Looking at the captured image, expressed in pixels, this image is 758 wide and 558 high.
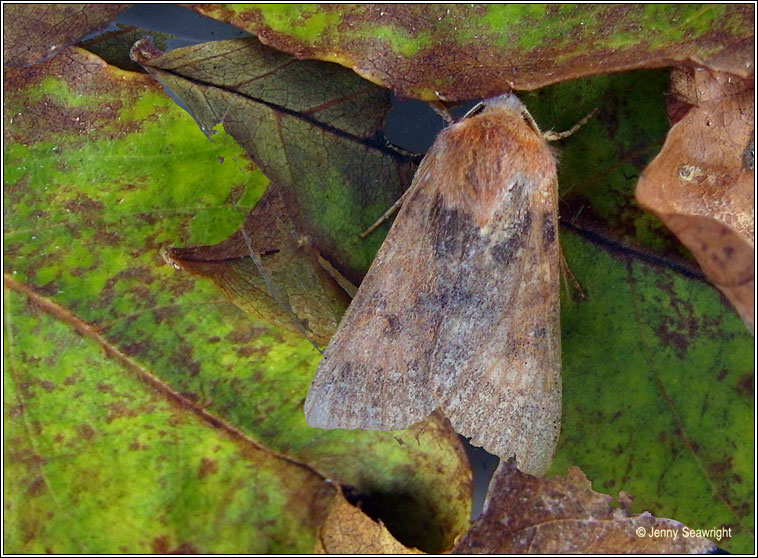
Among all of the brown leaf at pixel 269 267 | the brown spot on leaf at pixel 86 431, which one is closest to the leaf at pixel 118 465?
the brown spot on leaf at pixel 86 431

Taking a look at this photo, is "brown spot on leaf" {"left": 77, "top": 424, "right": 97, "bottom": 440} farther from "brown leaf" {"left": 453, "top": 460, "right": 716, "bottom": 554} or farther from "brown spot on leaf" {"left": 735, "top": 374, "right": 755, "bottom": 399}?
"brown spot on leaf" {"left": 735, "top": 374, "right": 755, "bottom": 399}

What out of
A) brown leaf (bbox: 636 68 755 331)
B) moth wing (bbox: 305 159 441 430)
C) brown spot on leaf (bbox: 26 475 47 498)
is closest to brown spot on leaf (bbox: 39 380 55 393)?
brown spot on leaf (bbox: 26 475 47 498)

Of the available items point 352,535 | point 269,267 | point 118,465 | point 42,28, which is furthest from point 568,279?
point 42,28

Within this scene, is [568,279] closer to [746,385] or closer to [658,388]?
[658,388]

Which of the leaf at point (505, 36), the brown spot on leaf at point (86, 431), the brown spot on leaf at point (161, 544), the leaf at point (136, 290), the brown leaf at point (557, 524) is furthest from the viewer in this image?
the brown leaf at point (557, 524)

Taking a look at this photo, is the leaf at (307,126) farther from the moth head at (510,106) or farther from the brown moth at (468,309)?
the moth head at (510,106)

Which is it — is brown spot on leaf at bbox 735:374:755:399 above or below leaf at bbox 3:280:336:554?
above

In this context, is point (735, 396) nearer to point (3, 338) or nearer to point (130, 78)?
point (130, 78)
